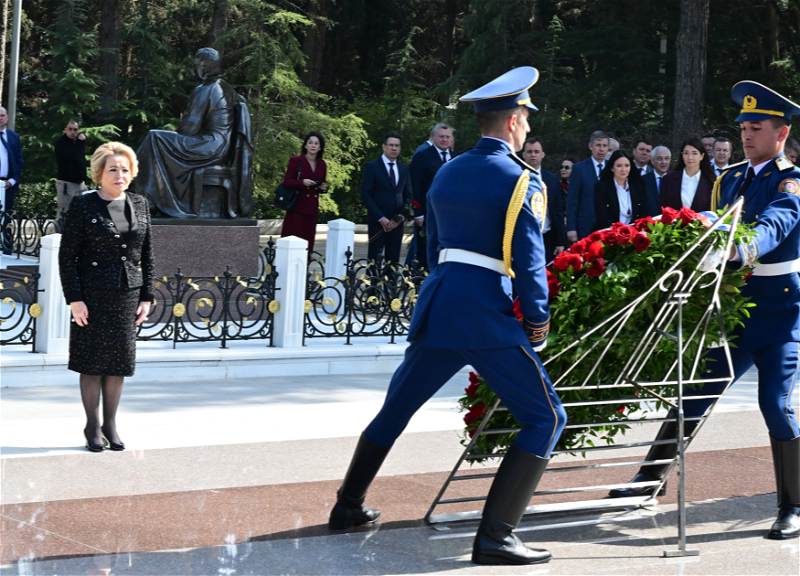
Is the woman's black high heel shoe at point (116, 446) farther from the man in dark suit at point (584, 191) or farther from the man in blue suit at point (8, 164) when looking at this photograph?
the man in blue suit at point (8, 164)

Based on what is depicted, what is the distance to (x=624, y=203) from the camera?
11.3 meters

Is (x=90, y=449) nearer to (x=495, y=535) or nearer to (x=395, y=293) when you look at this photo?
(x=495, y=535)

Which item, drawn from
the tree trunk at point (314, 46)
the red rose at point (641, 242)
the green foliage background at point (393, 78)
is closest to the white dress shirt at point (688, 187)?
the red rose at point (641, 242)

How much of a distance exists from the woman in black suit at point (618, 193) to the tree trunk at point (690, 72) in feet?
47.9

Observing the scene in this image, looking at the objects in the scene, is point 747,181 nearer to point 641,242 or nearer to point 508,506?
point 641,242

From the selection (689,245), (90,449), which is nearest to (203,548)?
(90,449)

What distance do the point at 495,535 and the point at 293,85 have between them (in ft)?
94.1

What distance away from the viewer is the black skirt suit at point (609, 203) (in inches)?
442

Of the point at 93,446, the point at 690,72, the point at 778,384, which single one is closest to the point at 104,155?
the point at 93,446

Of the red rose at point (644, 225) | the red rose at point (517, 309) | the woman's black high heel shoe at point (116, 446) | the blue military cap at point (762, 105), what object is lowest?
the woman's black high heel shoe at point (116, 446)

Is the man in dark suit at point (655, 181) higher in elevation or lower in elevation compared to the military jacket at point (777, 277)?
higher

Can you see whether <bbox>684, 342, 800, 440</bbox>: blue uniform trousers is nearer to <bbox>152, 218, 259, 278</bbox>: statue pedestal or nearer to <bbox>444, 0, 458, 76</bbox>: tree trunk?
<bbox>152, 218, 259, 278</bbox>: statue pedestal

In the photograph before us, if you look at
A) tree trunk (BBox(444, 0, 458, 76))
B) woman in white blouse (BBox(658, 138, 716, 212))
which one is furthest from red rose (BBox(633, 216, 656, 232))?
tree trunk (BBox(444, 0, 458, 76))

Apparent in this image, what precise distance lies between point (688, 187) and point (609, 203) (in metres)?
0.83
